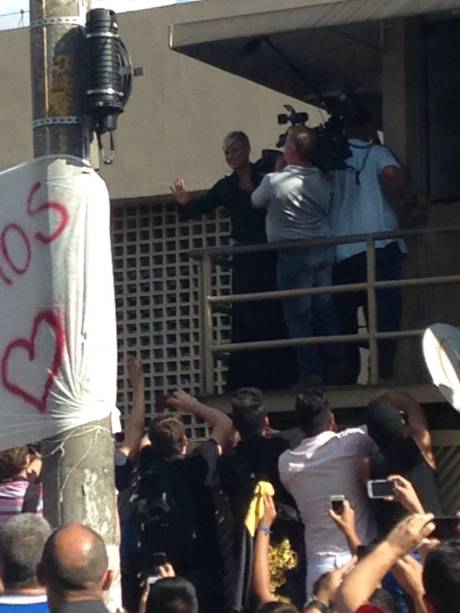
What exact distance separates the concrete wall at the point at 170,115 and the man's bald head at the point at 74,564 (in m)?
9.68

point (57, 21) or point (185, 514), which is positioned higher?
point (57, 21)

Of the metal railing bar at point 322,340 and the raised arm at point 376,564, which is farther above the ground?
the metal railing bar at point 322,340

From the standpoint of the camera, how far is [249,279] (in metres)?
11.2

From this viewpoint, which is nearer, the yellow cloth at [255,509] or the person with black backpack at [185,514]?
the yellow cloth at [255,509]

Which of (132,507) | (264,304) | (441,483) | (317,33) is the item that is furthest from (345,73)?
(132,507)

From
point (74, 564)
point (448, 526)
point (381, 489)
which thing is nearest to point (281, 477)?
point (381, 489)

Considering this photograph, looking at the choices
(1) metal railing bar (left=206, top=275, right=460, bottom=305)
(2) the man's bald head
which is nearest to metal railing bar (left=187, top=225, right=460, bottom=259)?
(1) metal railing bar (left=206, top=275, right=460, bottom=305)

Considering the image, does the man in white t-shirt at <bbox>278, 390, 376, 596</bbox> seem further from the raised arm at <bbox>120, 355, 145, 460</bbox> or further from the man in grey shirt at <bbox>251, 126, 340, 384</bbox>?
the man in grey shirt at <bbox>251, 126, 340, 384</bbox>

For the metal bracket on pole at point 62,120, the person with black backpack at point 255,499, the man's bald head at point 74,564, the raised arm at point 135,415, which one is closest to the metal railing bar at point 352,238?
the raised arm at point 135,415

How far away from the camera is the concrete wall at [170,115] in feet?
49.1

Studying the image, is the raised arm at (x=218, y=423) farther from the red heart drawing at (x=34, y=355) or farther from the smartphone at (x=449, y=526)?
the smartphone at (x=449, y=526)

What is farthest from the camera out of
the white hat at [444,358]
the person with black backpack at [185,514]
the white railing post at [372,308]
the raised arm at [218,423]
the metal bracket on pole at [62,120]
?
the white railing post at [372,308]

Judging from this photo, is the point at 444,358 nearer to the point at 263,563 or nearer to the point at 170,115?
the point at 263,563

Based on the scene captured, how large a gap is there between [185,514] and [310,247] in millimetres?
2219
